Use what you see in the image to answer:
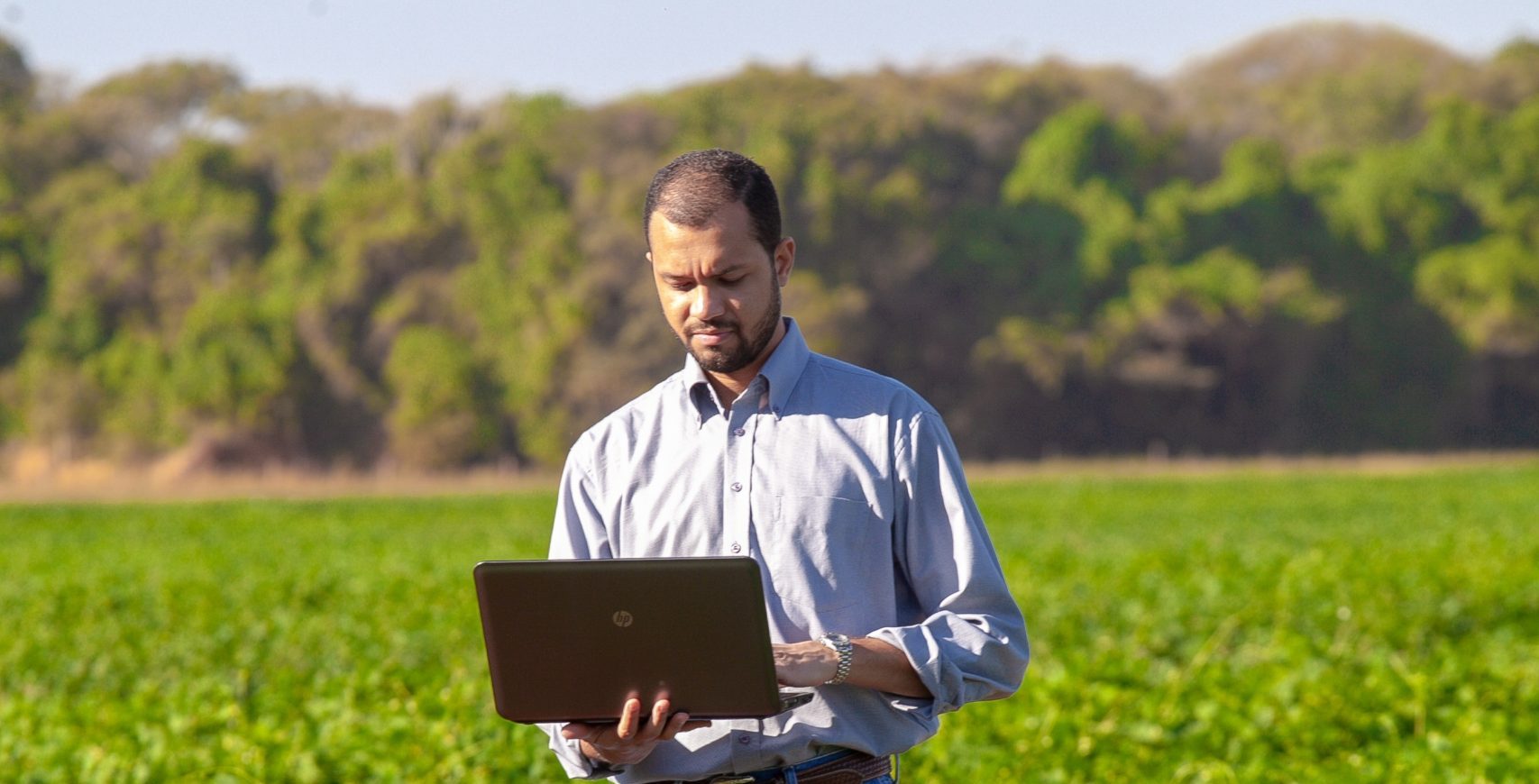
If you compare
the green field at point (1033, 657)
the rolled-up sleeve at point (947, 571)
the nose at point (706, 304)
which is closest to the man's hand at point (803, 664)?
the rolled-up sleeve at point (947, 571)

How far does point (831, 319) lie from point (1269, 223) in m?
19.5

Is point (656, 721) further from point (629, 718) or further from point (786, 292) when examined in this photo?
point (786, 292)

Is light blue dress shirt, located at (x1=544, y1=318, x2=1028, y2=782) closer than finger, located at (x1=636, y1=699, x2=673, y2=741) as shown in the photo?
No

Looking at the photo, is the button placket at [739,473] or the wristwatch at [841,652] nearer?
the wristwatch at [841,652]

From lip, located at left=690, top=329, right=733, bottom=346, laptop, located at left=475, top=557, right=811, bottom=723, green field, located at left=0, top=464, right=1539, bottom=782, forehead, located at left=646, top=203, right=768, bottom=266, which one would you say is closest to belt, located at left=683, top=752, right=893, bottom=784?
laptop, located at left=475, top=557, right=811, bottom=723

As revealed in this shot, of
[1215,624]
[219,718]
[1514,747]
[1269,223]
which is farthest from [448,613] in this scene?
[1269,223]

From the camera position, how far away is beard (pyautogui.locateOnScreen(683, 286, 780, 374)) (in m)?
2.91

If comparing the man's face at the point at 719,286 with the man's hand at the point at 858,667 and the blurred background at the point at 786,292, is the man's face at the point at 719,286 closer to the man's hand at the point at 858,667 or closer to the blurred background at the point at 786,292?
the man's hand at the point at 858,667

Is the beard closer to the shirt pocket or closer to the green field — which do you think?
the shirt pocket

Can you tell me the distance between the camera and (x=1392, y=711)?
731cm

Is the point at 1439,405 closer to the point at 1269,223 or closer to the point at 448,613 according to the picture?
the point at 1269,223

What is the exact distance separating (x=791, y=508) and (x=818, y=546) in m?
0.07

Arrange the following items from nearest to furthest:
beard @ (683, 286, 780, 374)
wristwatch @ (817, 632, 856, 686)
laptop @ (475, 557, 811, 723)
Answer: laptop @ (475, 557, 811, 723)
wristwatch @ (817, 632, 856, 686)
beard @ (683, 286, 780, 374)

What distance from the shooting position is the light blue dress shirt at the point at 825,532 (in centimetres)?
292
